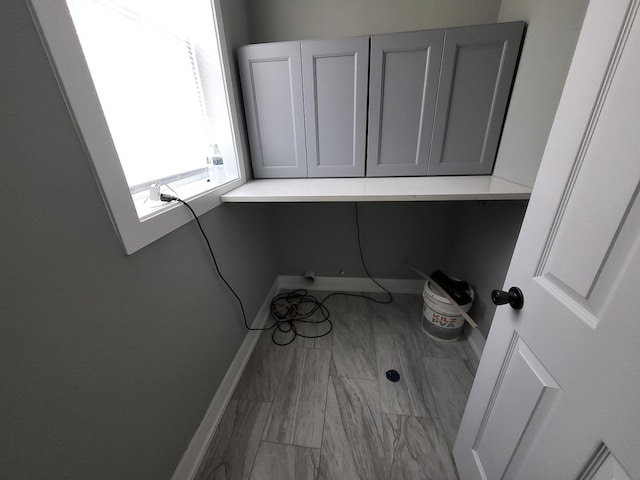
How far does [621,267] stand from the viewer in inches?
16.4

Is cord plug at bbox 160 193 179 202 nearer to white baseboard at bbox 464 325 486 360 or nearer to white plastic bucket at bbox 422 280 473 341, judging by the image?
white plastic bucket at bbox 422 280 473 341

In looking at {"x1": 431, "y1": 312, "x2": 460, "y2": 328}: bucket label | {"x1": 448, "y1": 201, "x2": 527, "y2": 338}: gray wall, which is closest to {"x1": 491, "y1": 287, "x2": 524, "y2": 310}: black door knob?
{"x1": 448, "y1": 201, "x2": 527, "y2": 338}: gray wall

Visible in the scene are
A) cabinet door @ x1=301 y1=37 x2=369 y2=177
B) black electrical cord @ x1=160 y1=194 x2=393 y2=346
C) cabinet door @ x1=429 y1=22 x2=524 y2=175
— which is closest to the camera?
cabinet door @ x1=429 y1=22 x2=524 y2=175

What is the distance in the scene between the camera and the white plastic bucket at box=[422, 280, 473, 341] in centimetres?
152

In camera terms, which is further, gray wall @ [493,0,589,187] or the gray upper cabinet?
the gray upper cabinet

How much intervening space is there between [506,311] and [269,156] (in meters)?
1.43

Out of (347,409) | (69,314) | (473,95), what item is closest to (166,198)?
(69,314)

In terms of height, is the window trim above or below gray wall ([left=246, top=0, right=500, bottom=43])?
below

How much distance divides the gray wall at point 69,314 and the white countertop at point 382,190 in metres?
0.49

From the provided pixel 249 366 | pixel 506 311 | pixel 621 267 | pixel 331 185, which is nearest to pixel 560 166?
pixel 621 267

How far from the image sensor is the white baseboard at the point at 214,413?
99cm

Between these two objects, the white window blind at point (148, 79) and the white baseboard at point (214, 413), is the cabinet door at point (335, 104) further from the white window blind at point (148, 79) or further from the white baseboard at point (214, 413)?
the white baseboard at point (214, 413)

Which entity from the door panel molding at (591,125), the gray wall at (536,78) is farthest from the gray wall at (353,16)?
the door panel molding at (591,125)

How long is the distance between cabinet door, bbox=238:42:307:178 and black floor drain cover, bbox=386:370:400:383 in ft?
4.25
